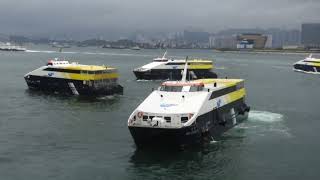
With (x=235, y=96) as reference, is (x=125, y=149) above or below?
below

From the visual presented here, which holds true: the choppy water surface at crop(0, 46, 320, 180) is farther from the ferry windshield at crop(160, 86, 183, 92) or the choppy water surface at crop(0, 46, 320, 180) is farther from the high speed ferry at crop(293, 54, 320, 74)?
the high speed ferry at crop(293, 54, 320, 74)

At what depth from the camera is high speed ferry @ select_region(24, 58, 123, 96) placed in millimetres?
83625

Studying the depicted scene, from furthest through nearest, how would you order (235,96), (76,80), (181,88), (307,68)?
(307,68), (76,80), (235,96), (181,88)

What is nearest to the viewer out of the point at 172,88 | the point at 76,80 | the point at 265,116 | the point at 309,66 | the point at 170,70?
the point at 172,88

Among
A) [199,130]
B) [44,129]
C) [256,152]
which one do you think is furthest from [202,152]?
[44,129]

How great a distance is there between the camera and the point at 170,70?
124438 millimetres

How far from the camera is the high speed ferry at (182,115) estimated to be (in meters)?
41.4

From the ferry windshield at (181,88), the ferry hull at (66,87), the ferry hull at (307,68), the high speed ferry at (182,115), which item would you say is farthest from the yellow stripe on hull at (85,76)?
the ferry hull at (307,68)

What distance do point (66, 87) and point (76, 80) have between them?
213 centimetres

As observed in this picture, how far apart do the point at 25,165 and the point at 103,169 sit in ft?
20.8

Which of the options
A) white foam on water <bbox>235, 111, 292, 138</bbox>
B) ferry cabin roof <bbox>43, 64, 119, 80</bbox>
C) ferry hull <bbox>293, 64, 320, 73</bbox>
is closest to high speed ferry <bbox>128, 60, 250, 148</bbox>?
white foam on water <bbox>235, 111, 292, 138</bbox>

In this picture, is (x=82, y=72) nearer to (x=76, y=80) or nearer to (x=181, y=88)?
(x=76, y=80)

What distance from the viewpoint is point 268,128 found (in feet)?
178

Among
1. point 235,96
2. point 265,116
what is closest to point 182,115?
point 235,96
